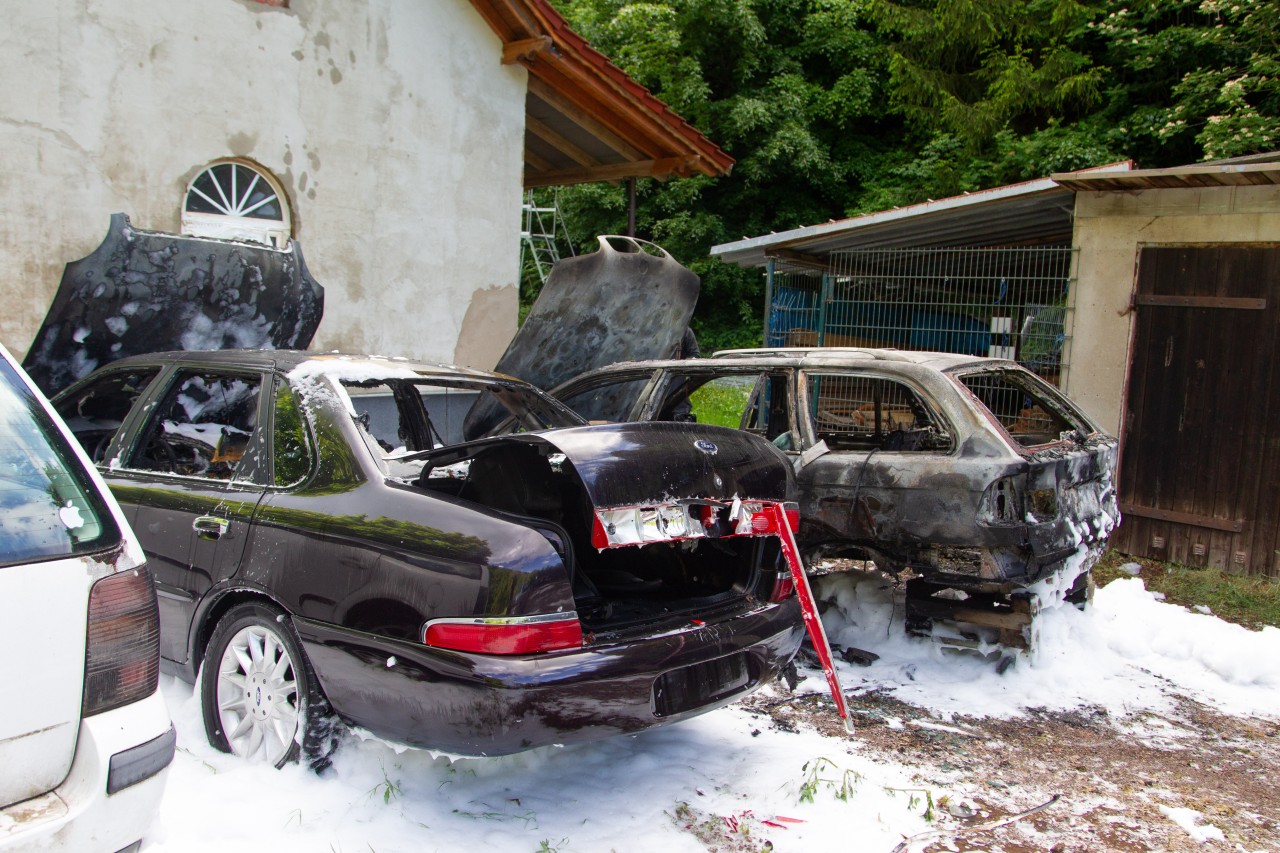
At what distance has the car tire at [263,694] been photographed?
323cm

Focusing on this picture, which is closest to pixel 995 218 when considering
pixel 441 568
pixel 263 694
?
pixel 441 568

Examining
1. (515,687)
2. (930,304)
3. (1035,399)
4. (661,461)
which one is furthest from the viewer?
(930,304)

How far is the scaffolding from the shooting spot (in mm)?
25625

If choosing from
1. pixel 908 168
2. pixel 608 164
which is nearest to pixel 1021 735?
pixel 608 164

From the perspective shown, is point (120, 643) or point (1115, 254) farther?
point (1115, 254)

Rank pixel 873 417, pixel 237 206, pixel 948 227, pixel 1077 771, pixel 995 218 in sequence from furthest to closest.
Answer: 1. pixel 948 227
2. pixel 995 218
3. pixel 237 206
4. pixel 873 417
5. pixel 1077 771

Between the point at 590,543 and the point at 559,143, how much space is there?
8.14 m

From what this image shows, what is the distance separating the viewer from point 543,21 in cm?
885

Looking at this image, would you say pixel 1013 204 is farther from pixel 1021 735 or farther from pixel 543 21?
pixel 1021 735

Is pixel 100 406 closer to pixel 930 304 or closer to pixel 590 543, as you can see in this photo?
pixel 590 543

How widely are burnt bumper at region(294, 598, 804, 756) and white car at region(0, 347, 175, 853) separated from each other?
771mm

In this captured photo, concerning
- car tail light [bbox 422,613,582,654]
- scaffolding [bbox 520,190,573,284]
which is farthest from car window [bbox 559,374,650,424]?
scaffolding [bbox 520,190,573,284]

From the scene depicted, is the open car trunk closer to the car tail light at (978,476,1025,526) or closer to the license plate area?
the license plate area

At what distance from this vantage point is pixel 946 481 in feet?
14.9
